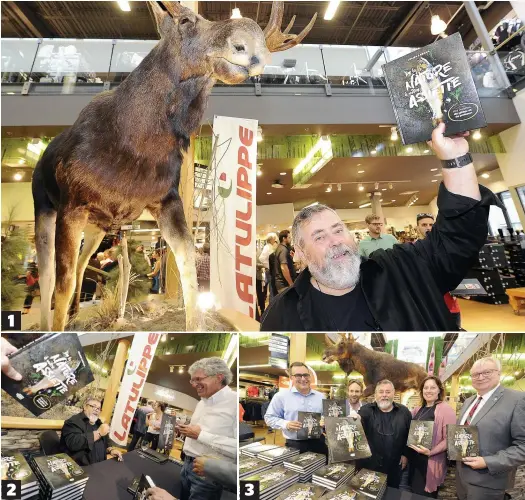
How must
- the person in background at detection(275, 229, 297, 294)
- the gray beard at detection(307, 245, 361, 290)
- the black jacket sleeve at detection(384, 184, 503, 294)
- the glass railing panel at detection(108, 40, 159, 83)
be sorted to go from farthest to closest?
the person in background at detection(275, 229, 297, 294) < the glass railing panel at detection(108, 40, 159, 83) < the gray beard at detection(307, 245, 361, 290) < the black jacket sleeve at detection(384, 184, 503, 294)

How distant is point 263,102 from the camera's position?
173 inches

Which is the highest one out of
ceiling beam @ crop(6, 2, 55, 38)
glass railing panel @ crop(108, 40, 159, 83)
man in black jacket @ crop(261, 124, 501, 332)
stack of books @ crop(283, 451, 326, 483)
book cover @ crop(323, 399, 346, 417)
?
ceiling beam @ crop(6, 2, 55, 38)

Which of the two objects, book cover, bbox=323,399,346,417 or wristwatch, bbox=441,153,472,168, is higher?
wristwatch, bbox=441,153,472,168

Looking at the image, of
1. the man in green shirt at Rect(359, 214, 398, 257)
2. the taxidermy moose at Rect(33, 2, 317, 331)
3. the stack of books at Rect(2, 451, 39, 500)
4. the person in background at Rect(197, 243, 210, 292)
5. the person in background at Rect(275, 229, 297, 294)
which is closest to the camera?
the stack of books at Rect(2, 451, 39, 500)

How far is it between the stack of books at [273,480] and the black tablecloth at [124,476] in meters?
0.09

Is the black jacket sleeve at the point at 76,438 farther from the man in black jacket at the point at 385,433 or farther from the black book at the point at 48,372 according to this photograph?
the man in black jacket at the point at 385,433

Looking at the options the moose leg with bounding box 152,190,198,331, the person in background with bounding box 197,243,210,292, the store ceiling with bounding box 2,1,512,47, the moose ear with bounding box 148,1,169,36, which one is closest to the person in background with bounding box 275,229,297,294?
the person in background with bounding box 197,243,210,292

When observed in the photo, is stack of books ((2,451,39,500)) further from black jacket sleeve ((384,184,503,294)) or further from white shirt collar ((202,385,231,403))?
black jacket sleeve ((384,184,503,294))

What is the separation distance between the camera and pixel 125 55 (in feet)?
9.15

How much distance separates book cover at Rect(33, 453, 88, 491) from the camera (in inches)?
38.9

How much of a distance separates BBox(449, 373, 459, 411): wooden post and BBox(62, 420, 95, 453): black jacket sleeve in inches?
39.8

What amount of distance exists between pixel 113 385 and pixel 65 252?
832 millimetres

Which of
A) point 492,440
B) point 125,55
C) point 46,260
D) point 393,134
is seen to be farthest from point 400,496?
point 393,134

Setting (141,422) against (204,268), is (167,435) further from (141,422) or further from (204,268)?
(204,268)
